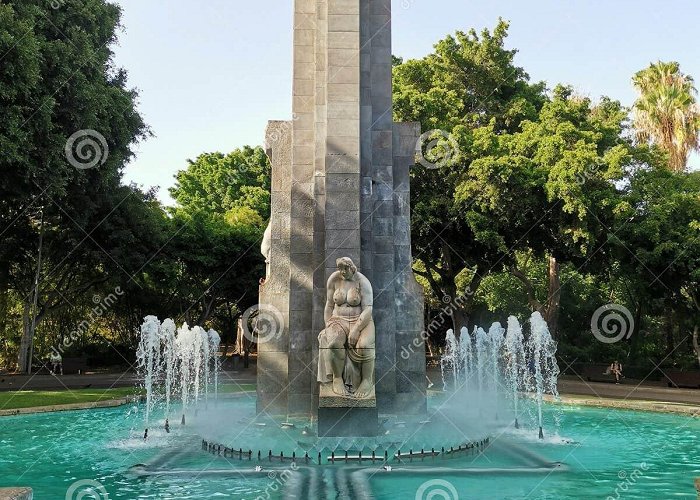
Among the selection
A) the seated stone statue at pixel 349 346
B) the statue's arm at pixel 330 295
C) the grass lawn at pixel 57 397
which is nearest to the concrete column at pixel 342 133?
the statue's arm at pixel 330 295

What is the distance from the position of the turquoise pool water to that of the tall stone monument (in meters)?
2.29

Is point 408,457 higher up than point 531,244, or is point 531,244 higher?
point 531,244

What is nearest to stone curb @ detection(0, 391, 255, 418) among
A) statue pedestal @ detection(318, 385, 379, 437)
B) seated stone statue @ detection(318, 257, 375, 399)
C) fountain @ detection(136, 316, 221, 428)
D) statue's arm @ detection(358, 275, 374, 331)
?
fountain @ detection(136, 316, 221, 428)

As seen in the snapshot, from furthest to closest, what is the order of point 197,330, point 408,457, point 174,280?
1. point 174,280
2. point 197,330
3. point 408,457

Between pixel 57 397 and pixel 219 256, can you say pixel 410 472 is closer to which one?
pixel 57 397

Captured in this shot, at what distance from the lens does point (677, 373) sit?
2664cm

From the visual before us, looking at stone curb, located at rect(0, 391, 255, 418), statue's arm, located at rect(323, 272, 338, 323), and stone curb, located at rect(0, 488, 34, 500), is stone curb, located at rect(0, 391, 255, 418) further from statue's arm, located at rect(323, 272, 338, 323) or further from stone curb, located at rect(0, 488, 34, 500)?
stone curb, located at rect(0, 488, 34, 500)

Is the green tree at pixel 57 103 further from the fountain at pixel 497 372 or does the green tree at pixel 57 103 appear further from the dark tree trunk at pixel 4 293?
the fountain at pixel 497 372

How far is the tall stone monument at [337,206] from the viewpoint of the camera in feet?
45.6

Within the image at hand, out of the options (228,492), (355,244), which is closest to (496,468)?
(228,492)

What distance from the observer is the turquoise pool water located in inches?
343

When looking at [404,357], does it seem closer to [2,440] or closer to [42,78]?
[2,440]

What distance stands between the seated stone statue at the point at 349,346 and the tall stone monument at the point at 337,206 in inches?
64.4

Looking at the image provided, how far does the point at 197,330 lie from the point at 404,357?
11618 mm
